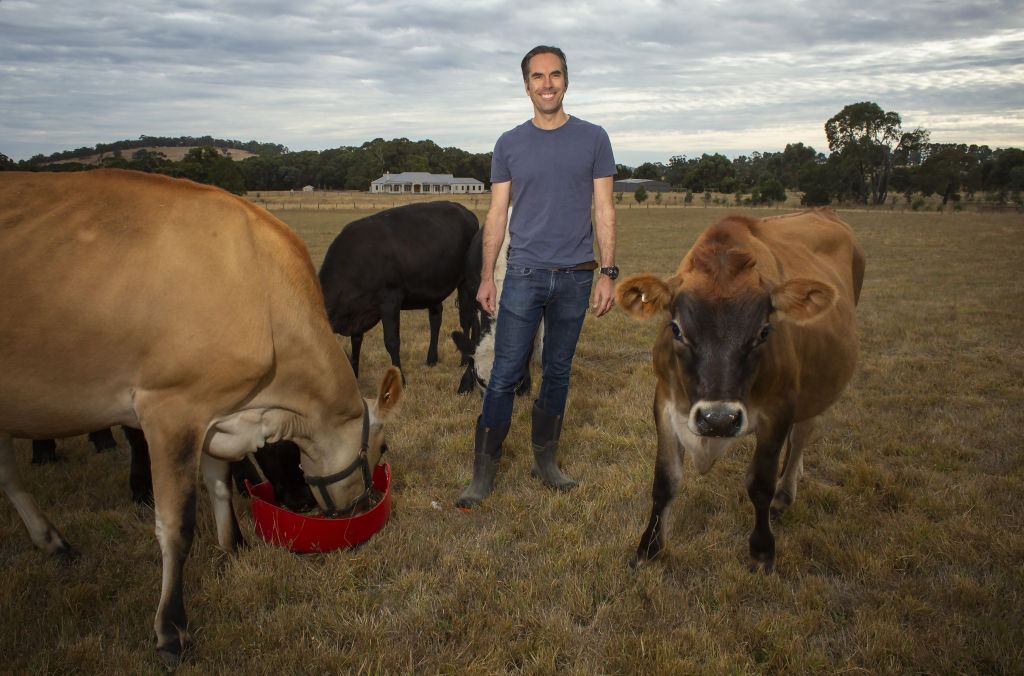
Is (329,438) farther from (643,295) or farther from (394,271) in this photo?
(394,271)

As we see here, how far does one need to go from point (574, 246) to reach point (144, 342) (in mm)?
2421

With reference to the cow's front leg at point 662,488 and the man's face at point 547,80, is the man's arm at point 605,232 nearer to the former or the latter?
the man's face at point 547,80

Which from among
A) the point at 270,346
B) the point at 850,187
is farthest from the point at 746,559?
the point at 850,187

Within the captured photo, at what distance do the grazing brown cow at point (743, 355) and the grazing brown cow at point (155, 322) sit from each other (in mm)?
1819

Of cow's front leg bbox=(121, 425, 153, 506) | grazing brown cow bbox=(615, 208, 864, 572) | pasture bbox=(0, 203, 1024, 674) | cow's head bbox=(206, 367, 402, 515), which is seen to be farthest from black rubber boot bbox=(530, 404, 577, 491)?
cow's front leg bbox=(121, 425, 153, 506)

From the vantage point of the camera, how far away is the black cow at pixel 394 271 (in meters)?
6.84

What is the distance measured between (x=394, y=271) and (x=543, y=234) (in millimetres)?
3628

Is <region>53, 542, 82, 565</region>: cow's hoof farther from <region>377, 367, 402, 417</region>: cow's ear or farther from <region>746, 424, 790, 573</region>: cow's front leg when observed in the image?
<region>746, 424, 790, 573</region>: cow's front leg

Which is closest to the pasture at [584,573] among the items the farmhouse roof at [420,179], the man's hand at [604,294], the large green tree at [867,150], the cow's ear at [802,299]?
the man's hand at [604,294]

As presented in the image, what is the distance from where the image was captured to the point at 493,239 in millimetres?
4051

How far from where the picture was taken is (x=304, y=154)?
99.0m

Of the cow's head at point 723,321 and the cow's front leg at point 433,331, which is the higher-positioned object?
the cow's head at point 723,321

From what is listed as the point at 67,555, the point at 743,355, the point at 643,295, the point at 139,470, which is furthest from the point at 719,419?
the point at 139,470

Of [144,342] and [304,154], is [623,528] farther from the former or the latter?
[304,154]
